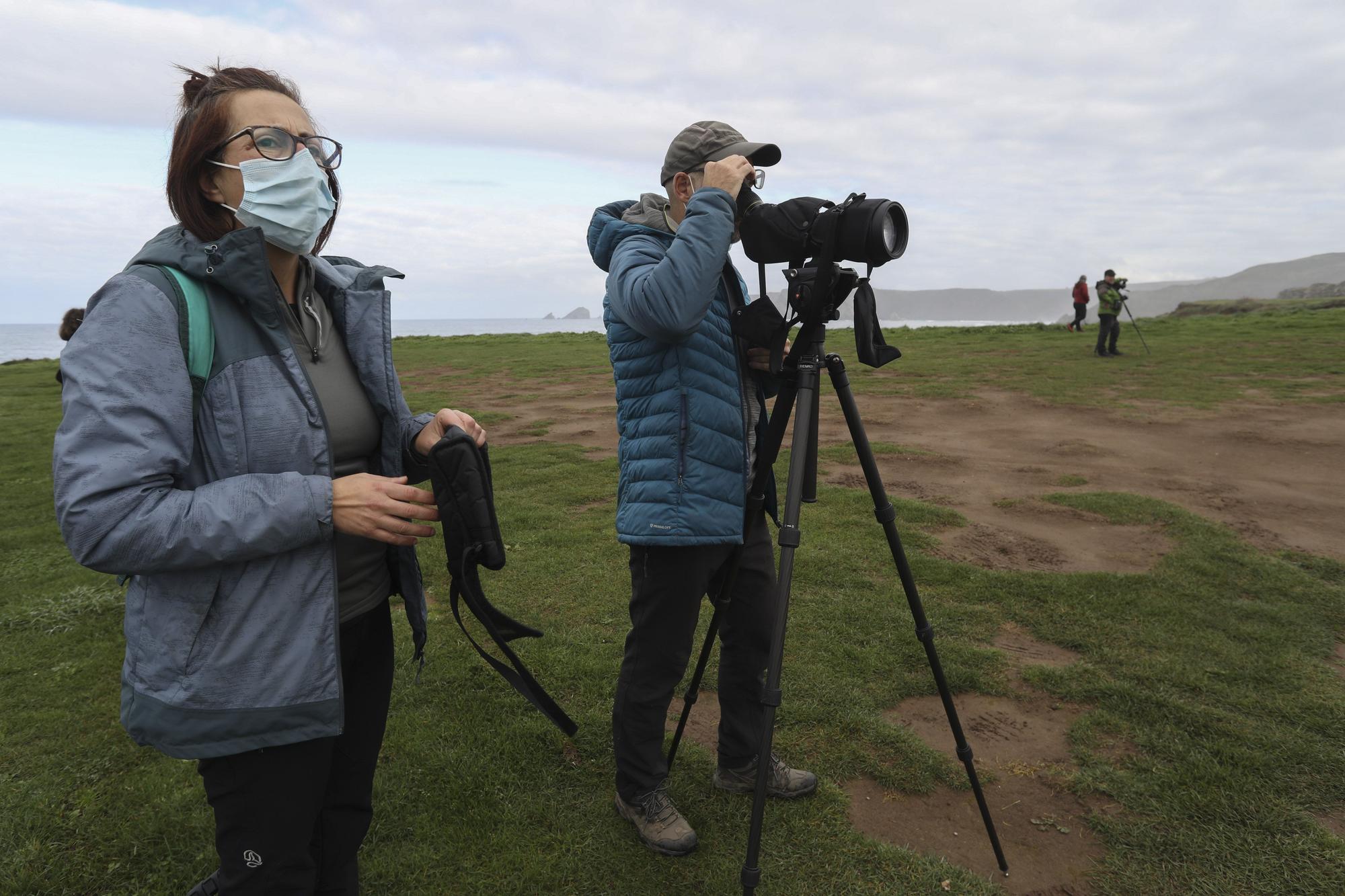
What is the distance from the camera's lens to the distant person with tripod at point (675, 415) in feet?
7.74

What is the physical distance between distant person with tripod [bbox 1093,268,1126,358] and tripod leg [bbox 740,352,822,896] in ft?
56.1

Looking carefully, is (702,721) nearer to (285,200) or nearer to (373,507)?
(373,507)

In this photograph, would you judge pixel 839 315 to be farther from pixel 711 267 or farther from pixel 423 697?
pixel 423 697

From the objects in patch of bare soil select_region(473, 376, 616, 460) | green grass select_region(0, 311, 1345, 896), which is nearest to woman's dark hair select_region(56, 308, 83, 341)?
green grass select_region(0, 311, 1345, 896)

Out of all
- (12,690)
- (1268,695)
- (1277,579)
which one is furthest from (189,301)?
(1277,579)

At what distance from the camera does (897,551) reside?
2.53 metres

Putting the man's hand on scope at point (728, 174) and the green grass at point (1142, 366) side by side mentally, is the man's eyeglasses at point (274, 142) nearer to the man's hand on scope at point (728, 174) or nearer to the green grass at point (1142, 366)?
the man's hand on scope at point (728, 174)

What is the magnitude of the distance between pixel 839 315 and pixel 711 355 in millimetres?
424

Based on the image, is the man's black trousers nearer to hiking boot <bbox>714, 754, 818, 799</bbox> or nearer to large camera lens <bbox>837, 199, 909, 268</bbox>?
A: hiking boot <bbox>714, 754, 818, 799</bbox>

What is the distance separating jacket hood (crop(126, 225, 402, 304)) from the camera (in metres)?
1.59

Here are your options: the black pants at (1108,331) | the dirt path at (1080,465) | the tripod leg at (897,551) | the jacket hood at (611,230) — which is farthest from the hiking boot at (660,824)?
the black pants at (1108,331)

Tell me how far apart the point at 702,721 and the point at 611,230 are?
2245 millimetres

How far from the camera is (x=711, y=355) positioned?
258 cm

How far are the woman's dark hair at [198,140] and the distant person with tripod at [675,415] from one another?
3.53 ft
